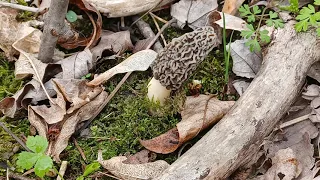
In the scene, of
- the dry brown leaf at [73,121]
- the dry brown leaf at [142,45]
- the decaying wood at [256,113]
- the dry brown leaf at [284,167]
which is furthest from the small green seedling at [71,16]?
the dry brown leaf at [284,167]

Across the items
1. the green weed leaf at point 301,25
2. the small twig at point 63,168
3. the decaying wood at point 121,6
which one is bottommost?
the small twig at point 63,168

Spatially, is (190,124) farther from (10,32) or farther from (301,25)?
(10,32)

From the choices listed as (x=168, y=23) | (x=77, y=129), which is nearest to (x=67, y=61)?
(x=77, y=129)

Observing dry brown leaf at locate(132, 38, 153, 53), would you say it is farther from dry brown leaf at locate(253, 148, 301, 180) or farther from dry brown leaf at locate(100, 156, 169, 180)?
dry brown leaf at locate(253, 148, 301, 180)

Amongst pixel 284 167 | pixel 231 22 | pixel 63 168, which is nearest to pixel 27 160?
pixel 63 168

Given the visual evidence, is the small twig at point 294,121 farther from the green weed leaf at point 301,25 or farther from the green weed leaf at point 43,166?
the green weed leaf at point 43,166

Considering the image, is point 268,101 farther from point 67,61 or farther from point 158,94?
point 67,61

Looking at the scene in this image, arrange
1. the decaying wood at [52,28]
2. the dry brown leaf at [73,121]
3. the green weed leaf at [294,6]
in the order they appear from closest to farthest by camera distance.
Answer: the dry brown leaf at [73,121] < the decaying wood at [52,28] < the green weed leaf at [294,6]
